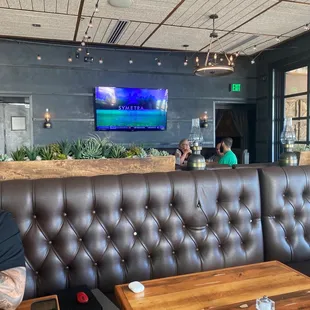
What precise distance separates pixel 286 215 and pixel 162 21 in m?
4.39

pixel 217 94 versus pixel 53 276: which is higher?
pixel 217 94

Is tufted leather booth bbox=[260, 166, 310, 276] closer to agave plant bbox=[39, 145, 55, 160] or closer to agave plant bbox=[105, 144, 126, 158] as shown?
agave plant bbox=[105, 144, 126, 158]

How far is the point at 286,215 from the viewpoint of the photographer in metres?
2.14

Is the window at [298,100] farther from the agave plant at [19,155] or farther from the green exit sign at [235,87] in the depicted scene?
the agave plant at [19,155]

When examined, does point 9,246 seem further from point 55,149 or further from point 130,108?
point 130,108

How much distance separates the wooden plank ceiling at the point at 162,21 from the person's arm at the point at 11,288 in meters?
4.32

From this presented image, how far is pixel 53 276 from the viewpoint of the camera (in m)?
1.65

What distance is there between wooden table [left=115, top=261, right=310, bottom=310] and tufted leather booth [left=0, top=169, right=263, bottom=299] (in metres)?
0.41

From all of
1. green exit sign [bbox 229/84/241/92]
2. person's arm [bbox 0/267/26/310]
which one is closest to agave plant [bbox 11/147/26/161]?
person's arm [bbox 0/267/26/310]

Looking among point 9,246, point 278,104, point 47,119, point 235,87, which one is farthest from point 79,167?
point 235,87

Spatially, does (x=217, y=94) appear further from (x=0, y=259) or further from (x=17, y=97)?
(x=0, y=259)

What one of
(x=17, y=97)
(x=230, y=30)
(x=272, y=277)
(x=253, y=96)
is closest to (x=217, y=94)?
(x=253, y=96)

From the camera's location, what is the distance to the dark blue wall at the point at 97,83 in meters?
6.75

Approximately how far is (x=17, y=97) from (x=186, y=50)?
4.11 m
